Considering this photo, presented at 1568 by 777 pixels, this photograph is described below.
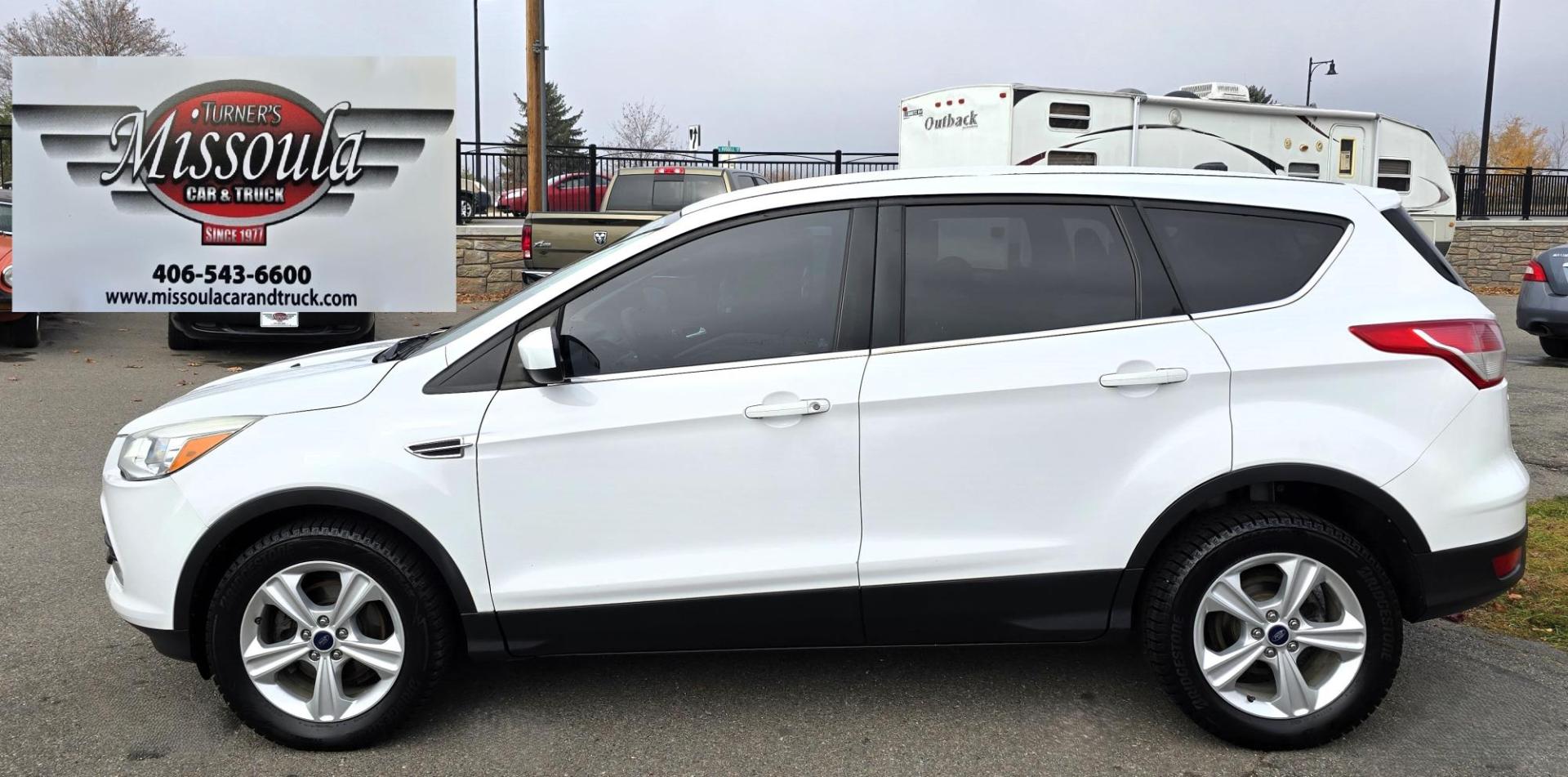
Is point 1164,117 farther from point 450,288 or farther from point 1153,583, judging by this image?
point 1153,583

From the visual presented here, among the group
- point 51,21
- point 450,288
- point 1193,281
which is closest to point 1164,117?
point 450,288

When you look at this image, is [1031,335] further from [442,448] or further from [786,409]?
[442,448]

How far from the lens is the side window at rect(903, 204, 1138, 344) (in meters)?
3.54

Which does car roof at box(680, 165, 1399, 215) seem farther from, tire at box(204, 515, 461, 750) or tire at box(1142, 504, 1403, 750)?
tire at box(204, 515, 461, 750)

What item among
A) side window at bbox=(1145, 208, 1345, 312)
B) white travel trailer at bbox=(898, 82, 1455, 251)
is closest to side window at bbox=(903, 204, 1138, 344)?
A: side window at bbox=(1145, 208, 1345, 312)

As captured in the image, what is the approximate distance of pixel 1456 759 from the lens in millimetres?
3477

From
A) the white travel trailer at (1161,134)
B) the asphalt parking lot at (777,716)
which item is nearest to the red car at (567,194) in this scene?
the white travel trailer at (1161,134)

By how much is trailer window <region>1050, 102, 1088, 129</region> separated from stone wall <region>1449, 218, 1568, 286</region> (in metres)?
13.0

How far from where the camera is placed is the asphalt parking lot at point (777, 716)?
3.47m

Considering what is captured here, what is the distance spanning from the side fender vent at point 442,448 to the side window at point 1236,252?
2.15 m

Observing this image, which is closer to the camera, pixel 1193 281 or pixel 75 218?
pixel 1193 281

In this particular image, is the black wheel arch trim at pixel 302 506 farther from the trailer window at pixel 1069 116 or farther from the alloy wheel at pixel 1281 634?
the trailer window at pixel 1069 116

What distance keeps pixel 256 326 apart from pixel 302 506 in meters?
8.77

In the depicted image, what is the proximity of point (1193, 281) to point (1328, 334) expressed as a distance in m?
0.41
